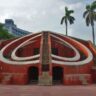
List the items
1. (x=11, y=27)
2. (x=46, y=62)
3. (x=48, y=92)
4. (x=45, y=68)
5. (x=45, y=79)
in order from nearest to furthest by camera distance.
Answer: (x=48, y=92) < (x=45, y=79) < (x=45, y=68) < (x=46, y=62) < (x=11, y=27)

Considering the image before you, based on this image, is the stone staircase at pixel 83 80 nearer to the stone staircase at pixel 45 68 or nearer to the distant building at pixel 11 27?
the stone staircase at pixel 45 68

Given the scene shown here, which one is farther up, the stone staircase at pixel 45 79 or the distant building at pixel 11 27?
the distant building at pixel 11 27

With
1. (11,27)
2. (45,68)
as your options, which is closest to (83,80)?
(45,68)

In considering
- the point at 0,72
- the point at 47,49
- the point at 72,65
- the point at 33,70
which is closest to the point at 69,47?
the point at 47,49

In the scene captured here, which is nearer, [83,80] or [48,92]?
[48,92]

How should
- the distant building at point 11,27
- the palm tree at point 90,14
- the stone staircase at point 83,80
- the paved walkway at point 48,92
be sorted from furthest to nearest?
the distant building at point 11,27 → the palm tree at point 90,14 → the stone staircase at point 83,80 → the paved walkway at point 48,92

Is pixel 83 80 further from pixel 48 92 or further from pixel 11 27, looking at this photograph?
pixel 11 27

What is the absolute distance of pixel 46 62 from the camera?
31.1 m

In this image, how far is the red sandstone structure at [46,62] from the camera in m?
29.0

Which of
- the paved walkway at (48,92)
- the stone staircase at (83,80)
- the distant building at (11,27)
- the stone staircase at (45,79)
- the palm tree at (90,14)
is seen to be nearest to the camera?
the paved walkway at (48,92)

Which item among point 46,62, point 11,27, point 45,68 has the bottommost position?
point 45,68

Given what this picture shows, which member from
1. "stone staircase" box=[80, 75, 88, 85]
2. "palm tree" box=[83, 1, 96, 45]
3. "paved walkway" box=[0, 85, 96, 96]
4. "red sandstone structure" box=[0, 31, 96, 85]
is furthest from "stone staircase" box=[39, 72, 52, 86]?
"palm tree" box=[83, 1, 96, 45]

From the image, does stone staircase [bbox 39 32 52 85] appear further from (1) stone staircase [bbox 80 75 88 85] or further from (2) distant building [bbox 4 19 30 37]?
(2) distant building [bbox 4 19 30 37]

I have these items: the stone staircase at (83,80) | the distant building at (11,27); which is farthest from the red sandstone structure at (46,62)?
the distant building at (11,27)
